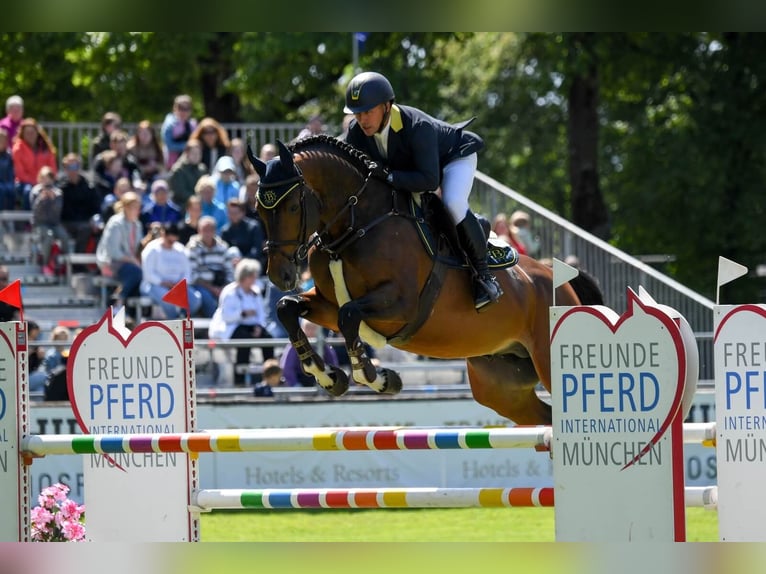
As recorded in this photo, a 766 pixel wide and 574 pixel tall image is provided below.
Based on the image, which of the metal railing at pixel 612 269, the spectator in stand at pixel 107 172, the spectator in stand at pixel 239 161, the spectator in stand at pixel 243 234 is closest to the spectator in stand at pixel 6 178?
the spectator in stand at pixel 107 172

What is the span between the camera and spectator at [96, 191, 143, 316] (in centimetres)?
1236

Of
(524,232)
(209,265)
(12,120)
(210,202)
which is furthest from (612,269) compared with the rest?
(12,120)

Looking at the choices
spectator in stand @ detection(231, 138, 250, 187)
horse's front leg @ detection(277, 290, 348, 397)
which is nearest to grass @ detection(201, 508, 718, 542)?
horse's front leg @ detection(277, 290, 348, 397)

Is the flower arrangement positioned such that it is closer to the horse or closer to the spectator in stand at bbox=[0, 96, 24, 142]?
the horse

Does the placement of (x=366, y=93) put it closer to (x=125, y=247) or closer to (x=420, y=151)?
(x=420, y=151)

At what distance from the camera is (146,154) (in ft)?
47.1

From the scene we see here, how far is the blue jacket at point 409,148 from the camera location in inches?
268

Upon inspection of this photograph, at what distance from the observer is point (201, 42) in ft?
67.7

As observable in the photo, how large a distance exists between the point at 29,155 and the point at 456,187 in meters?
7.67

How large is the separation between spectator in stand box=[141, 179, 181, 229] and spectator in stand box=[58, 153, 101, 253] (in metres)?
0.74
